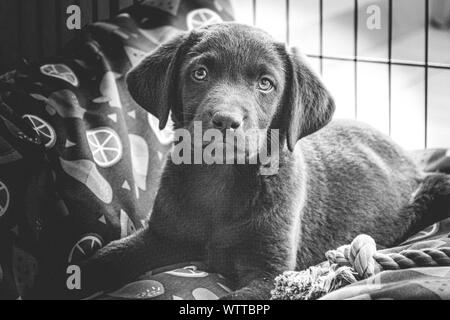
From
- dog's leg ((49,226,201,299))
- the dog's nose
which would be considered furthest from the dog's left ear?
dog's leg ((49,226,201,299))

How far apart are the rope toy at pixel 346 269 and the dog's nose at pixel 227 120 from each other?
1.30ft

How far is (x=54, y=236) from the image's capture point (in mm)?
1906

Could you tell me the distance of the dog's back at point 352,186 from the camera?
1.91m

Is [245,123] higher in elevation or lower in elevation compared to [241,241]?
higher

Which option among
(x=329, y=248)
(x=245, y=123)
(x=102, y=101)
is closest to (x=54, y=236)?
(x=102, y=101)

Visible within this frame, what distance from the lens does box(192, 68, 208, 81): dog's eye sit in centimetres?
184

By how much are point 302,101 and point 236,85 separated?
18 centimetres

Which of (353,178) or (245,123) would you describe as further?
(353,178)

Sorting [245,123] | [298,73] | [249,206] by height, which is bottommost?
[249,206]

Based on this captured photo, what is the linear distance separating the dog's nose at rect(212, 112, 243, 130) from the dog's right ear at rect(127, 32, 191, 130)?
157 mm

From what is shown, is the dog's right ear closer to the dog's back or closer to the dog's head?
the dog's head

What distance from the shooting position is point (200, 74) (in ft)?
6.04
